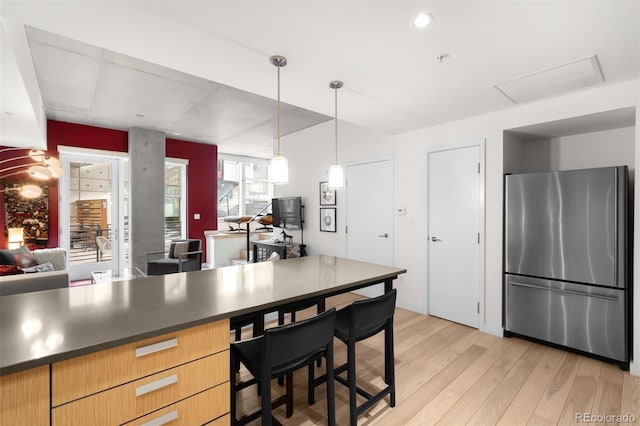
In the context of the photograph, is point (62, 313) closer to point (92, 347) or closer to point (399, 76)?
point (92, 347)

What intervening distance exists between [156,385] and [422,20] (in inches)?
85.1

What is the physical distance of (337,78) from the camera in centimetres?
238

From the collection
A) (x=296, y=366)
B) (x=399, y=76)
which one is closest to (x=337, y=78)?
(x=399, y=76)

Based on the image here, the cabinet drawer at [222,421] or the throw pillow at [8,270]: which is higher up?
the throw pillow at [8,270]

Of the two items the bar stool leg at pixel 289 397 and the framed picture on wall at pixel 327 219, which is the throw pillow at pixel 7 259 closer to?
the bar stool leg at pixel 289 397

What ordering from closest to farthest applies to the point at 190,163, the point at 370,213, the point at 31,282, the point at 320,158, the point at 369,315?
the point at 369,315
the point at 31,282
the point at 370,213
the point at 320,158
the point at 190,163

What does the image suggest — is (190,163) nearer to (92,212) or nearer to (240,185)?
(240,185)

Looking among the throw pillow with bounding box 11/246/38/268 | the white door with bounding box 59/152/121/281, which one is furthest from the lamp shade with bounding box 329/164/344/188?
the white door with bounding box 59/152/121/281

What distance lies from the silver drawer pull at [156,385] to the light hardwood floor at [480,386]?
0.96m

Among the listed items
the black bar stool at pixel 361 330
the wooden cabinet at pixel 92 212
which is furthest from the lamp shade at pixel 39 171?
the black bar stool at pixel 361 330

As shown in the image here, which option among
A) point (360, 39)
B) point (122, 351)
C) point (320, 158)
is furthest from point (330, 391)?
point (320, 158)

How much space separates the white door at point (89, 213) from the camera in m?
5.49

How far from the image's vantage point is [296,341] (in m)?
1.42

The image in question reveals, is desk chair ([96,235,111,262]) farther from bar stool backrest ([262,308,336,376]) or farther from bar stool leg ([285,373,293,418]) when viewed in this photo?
bar stool backrest ([262,308,336,376])
